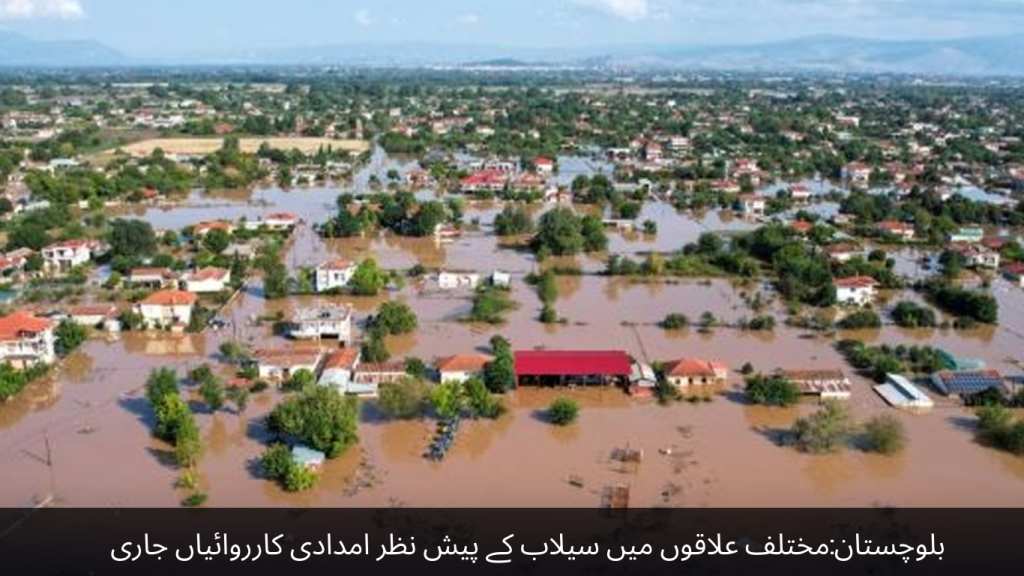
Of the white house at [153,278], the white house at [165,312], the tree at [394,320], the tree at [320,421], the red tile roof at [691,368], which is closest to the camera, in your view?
the tree at [320,421]

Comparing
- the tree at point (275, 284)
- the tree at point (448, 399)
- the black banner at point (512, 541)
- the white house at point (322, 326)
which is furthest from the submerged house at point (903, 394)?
the tree at point (275, 284)

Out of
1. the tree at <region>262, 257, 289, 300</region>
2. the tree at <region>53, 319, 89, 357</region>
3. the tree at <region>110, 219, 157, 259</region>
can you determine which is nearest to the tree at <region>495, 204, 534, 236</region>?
the tree at <region>262, 257, 289, 300</region>

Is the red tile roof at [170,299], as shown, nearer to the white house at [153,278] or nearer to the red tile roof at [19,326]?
the white house at [153,278]

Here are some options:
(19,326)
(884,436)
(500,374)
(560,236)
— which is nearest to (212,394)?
(500,374)

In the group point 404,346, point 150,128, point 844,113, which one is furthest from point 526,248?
point 844,113

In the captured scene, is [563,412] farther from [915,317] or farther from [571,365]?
[915,317]

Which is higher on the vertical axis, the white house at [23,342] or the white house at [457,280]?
the white house at [23,342]

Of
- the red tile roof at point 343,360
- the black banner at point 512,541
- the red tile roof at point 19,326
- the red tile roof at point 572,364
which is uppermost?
the red tile roof at point 19,326
